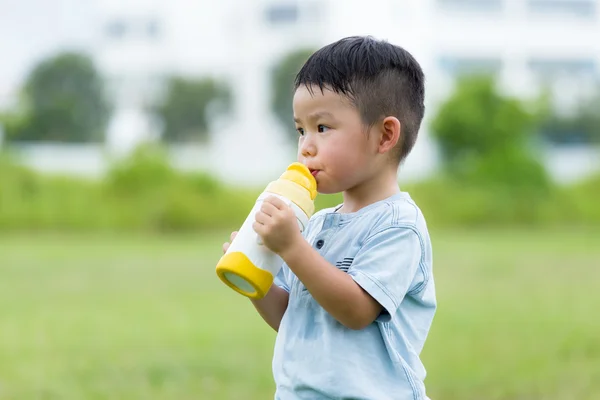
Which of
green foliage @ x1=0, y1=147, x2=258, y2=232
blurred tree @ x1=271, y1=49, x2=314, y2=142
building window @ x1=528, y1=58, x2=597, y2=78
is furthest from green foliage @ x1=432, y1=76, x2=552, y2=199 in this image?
building window @ x1=528, y1=58, x2=597, y2=78

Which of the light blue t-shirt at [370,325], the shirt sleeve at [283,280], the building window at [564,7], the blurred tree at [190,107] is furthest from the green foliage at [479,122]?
the building window at [564,7]

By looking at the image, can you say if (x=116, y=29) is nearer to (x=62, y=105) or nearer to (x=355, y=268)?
(x=62, y=105)

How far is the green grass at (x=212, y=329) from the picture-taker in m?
3.94

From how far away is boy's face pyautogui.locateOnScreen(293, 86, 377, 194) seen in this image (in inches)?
64.4

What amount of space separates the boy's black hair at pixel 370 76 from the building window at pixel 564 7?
31.7 metres

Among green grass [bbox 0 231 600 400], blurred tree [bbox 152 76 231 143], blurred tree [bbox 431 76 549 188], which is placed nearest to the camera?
green grass [bbox 0 231 600 400]

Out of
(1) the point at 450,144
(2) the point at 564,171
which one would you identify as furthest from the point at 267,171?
(2) the point at 564,171

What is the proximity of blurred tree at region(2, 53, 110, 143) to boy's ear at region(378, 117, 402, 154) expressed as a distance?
2374 cm

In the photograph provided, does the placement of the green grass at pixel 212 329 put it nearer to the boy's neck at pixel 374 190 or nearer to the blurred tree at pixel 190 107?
the boy's neck at pixel 374 190

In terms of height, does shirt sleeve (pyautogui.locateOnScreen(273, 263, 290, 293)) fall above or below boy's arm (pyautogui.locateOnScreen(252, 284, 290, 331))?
above

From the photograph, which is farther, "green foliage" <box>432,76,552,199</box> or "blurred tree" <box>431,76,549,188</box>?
"blurred tree" <box>431,76,549,188</box>

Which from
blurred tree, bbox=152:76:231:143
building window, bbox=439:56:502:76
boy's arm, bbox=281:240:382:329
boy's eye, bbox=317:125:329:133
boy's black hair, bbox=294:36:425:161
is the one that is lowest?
blurred tree, bbox=152:76:231:143

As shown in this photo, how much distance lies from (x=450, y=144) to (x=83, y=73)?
57.1 feet

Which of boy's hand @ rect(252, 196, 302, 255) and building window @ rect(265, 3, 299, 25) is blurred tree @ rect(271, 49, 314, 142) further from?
boy's hand @ rect(252, 196, 302, 255)
